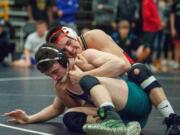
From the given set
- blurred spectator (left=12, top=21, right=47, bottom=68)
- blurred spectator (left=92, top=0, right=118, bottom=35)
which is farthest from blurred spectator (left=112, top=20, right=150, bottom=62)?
blurred spectator (left=12, top=21, right=47, bottom=68)

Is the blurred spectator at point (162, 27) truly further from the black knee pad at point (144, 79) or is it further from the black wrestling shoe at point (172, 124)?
the black wrestling shoe at point (172, 124)

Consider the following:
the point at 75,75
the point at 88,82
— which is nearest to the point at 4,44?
the point at 75,75

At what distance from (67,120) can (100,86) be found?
1.65 ft

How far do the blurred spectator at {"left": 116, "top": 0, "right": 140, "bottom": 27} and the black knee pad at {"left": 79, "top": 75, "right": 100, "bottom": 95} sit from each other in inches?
341

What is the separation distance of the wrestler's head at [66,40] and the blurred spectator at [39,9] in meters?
8.90

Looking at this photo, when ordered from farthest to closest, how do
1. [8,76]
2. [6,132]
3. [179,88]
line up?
[8,76], [179,88], [6,132]

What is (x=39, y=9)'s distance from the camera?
13.9 meters

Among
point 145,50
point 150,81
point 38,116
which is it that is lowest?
point 145,50

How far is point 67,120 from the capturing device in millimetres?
4773

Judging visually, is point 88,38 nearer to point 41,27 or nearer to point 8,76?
point 8,76

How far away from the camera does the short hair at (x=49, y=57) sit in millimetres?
4562

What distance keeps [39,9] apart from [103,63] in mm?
9346

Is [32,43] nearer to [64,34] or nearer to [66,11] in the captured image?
[66,11]

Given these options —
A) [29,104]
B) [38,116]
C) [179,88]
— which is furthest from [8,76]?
[38,116]
